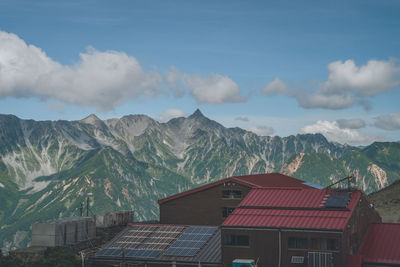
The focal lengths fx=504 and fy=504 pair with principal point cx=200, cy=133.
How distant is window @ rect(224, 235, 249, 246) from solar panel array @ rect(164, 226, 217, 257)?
25.0ft

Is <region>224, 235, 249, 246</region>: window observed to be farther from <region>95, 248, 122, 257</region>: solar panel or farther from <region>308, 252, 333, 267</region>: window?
<region>95, 248, 122, 257</region>: solar panel

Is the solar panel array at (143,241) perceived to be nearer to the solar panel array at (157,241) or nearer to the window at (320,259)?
the solar panel array at (157,241)

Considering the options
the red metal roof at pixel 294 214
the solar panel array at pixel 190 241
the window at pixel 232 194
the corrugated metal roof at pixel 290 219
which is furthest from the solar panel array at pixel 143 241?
the window at pixel 232 194

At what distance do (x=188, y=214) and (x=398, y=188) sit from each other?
235 feet

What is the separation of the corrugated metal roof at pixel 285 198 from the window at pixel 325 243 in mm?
7275

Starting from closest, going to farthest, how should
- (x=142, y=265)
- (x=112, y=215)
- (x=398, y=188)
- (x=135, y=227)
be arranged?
(x=142, y=265), (x=135, y=227), (x=112, y=215), (x=398, y=188)

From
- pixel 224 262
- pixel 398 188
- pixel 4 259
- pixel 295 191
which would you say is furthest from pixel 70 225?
pixel 398 188

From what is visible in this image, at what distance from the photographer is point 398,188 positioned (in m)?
145

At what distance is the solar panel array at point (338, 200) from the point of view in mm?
71062

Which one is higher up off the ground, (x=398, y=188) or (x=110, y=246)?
(x=398, y=188)

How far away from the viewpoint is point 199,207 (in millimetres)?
104688

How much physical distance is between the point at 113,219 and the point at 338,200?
45.6m

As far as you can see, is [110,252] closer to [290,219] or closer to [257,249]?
[257,249]

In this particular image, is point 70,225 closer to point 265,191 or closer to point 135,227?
point 135,227
